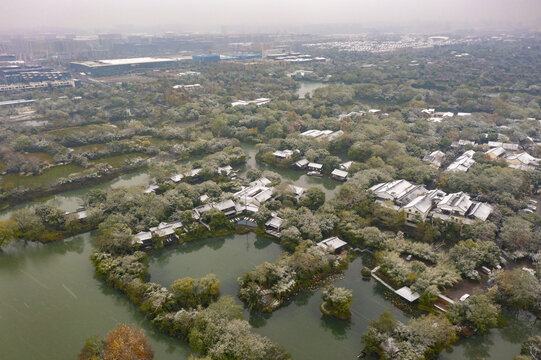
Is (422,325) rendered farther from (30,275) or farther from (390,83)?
(390,83)

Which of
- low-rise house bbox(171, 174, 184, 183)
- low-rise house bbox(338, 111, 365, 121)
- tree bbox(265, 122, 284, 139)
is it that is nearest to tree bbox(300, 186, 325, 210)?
low-rise house bbox(171, 174, 184, 183)

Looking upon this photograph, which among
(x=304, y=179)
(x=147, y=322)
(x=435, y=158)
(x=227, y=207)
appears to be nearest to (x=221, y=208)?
(x=227, y=207)

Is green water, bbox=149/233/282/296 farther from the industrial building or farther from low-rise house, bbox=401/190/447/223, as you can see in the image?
the industrial building

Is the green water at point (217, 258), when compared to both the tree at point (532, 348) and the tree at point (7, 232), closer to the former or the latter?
the tree at point (7, 232)

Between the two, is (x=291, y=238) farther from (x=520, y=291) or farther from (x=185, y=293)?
(x=520, y=291)

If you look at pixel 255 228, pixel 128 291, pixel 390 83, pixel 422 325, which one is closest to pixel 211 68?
pixel 390 83
